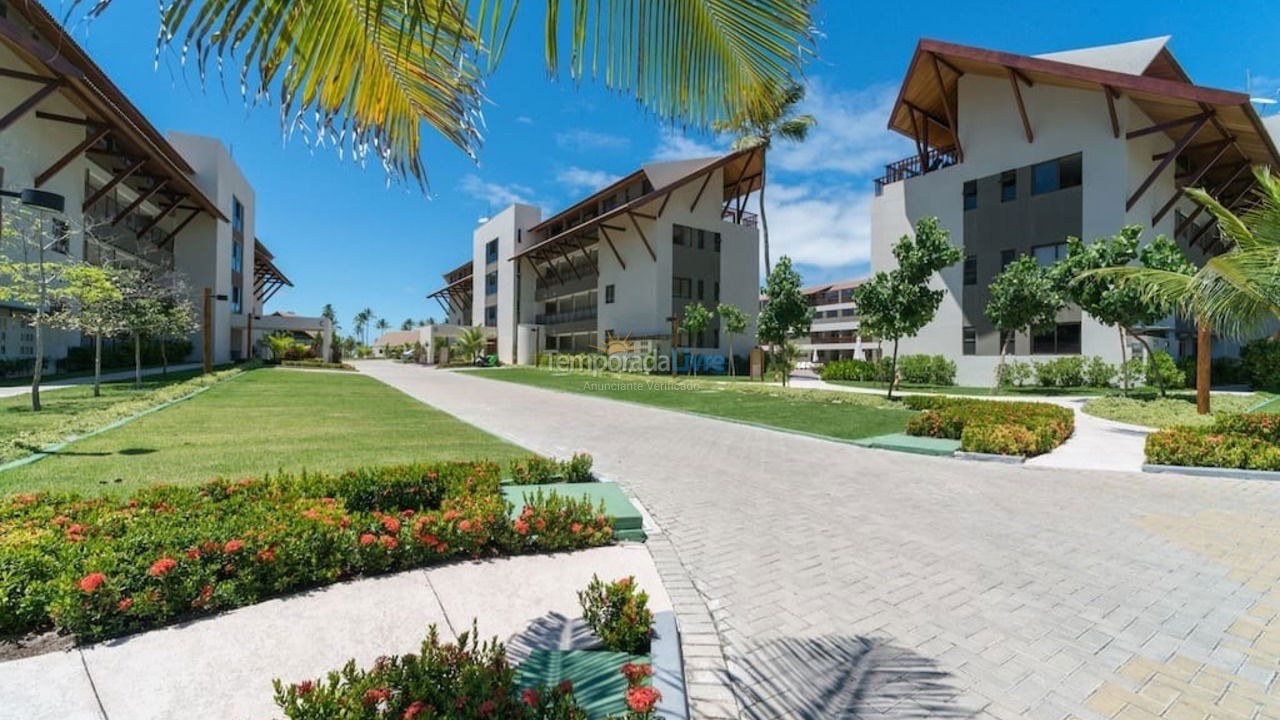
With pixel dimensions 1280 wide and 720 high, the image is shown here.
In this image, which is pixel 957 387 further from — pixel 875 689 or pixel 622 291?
pixel 875 689

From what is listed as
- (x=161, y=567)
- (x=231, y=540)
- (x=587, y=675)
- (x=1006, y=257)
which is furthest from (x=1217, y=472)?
(x=1006, y=257)

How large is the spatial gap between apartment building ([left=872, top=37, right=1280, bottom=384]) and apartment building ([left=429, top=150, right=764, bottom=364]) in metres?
11.0

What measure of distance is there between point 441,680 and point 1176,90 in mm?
29197

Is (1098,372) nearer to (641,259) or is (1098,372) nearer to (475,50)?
(641,259)

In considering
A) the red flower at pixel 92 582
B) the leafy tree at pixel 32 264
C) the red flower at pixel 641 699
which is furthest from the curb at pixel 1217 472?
the leafy tree at pixel 32 264

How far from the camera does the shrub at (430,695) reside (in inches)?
84.7

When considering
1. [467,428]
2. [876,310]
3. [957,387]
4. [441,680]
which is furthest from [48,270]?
[957,387]

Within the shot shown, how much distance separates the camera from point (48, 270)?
14656 millimetres

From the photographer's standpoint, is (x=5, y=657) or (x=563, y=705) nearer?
(x=563, y=705)

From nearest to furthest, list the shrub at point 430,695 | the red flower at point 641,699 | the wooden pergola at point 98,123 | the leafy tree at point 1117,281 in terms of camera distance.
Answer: the shrub at point 430,695 → the red flower at point 641,699 → the leafy tree at point 1117,281 → the wooden pergola at point 98,123

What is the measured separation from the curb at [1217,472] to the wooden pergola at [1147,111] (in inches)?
598

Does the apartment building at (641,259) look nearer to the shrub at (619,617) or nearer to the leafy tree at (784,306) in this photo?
the leafy tree at (784,306)

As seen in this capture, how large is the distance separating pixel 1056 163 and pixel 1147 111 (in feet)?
12.6

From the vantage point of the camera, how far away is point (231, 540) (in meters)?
3.91
